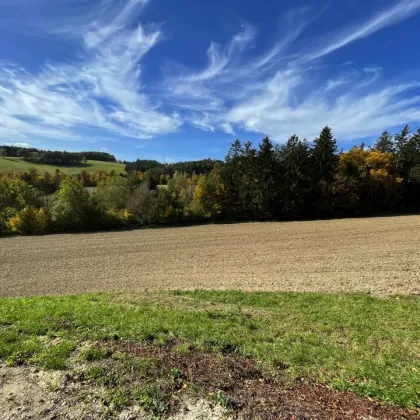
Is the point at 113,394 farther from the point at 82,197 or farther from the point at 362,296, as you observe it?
the point at 82,197

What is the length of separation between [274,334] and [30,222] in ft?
126

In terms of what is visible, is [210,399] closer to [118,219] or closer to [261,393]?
[261,393]

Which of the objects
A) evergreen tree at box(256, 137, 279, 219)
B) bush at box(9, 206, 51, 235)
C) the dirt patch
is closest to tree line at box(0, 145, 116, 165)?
bush at box(9, 206, 51, 235)

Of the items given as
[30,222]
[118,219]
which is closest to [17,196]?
[30,222]

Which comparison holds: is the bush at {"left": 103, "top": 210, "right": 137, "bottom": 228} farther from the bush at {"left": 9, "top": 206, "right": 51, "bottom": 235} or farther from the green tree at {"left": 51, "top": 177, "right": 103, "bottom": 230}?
the bush at {"left": 9, "top": 206, "right": 51, "bottom": 235}

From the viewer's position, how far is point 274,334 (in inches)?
295

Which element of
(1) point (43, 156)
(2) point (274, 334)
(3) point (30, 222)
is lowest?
(3) point (30, 222)

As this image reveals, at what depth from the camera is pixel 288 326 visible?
828 cm

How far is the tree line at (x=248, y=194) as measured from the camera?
39000 millimetres

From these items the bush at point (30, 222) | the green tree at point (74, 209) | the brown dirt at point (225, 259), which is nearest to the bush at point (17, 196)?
the bush at point (30, 222)

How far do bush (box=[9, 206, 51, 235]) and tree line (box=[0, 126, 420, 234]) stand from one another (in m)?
0.17

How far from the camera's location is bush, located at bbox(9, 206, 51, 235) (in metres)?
36.7

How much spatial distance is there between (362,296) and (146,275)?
12.4 meters

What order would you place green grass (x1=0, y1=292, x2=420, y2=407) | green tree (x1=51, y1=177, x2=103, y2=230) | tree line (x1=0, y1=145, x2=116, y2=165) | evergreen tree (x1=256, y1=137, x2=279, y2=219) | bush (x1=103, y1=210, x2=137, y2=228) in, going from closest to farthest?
green grass (x1=0, y1=292, x2=420, y2=407)
green tree (x1=51, y1=177, x2=103, y2=230)
bush (x1=103, y1=210, x2=137, y2=228)
evergreen tree (x1=256, y1=137, x2=279, y2=219)
tree line (x1=0, y1=145, x2=116, y2=165)
